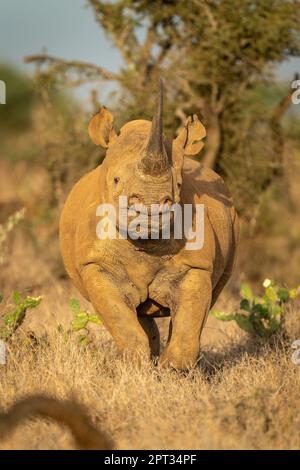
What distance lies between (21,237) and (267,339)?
22.7 ft

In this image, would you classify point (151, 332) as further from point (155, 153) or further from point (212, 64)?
point (212, 64)

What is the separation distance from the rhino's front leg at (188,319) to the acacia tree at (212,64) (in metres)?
5.11

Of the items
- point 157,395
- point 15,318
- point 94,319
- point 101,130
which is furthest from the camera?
point 94,319

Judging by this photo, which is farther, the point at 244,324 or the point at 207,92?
the point at 207,92

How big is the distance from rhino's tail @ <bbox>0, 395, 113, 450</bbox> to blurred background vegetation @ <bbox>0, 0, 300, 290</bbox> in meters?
6.86

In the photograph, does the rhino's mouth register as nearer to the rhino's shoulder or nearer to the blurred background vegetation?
the rhino's shoulder

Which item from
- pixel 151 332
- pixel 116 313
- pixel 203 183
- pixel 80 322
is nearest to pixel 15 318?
pixel 80 322

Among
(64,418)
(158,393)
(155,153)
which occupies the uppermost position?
(155,153)

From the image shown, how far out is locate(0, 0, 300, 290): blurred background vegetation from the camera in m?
11.8

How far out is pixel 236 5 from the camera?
11.8 meters

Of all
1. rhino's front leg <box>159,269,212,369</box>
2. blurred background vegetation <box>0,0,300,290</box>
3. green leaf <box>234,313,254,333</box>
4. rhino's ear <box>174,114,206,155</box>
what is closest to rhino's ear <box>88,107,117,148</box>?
rhino's ear <box>174,114,206,155</box>

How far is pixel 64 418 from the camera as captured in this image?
17.1 feet

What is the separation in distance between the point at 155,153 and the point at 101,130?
890 millimetres
